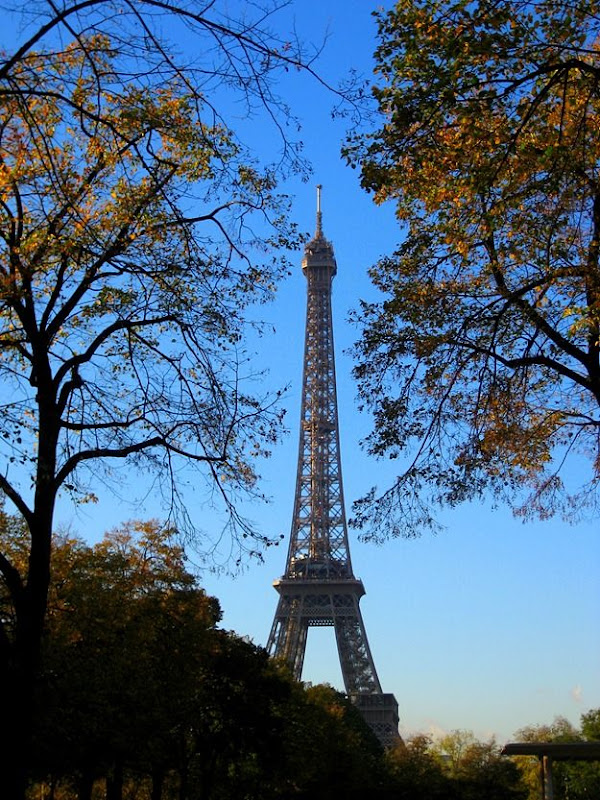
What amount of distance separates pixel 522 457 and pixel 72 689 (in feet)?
63.3

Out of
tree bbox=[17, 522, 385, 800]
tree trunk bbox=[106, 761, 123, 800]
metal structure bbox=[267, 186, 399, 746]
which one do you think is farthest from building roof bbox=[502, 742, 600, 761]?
metal structure bbox=[267, 186, 399, 746]

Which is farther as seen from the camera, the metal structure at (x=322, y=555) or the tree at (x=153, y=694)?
the metal structure at (x=322, y=555)

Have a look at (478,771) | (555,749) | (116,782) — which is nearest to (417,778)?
(478,771)

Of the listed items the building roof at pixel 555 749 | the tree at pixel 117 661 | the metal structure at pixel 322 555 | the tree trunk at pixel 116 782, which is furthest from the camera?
the metal structure at pixel 322 555

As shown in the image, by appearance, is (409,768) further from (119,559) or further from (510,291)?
(510,291)

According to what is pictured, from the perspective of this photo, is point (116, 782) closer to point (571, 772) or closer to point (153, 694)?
point (153, 694)

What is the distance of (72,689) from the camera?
2898 cm

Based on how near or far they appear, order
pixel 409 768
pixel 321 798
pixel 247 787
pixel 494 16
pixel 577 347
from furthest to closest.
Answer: pixel 409 768 → pixel 321 798 → pixel 247 787 → pixel 577 347 → pixel 494 16

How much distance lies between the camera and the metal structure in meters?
85.9

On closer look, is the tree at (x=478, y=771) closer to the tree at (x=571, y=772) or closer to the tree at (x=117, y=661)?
the tree at (x=571, y=772)

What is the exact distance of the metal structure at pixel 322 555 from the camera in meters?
85.9

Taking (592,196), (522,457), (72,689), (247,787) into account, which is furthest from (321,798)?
(592,196)

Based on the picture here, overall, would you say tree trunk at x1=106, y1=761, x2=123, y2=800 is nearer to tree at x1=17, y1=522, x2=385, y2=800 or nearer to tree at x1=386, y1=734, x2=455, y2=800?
tree at x1=17, y1=522, x2=385, y2=800

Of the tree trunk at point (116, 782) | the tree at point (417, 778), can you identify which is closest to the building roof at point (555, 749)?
the tree trunk at point (116, 782)
